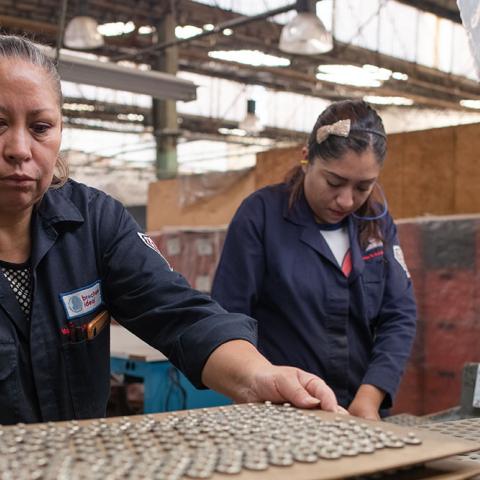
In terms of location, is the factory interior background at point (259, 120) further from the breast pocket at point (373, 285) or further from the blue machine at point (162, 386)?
the breast pocket at point (373, 285)

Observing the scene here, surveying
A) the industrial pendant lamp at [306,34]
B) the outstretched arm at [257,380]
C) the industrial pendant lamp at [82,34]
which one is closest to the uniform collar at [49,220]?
the outstretched arm at [257,380]

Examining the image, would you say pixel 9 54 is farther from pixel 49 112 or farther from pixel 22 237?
pixel 22 237

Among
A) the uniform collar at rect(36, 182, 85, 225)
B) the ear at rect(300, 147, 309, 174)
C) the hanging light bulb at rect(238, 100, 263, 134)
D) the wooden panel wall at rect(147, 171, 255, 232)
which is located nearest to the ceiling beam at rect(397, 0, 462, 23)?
the hanging light bulb at rect(238, 100, 263, 134)

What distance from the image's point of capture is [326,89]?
31.1 ft

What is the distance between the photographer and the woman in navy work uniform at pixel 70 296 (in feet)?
3.29

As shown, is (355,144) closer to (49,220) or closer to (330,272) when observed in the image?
(330,272)

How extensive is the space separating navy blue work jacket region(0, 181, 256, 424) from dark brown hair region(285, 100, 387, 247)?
0.58m

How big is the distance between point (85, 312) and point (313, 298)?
565 mm

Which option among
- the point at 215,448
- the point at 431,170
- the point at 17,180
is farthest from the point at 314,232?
the point at 431,170

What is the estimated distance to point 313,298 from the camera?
1560 mm

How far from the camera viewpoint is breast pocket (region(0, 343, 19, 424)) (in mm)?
1064

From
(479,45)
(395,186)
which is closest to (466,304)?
(395,186)

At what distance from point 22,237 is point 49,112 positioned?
0.76ft

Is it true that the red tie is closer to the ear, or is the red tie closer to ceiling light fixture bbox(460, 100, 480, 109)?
the ear
